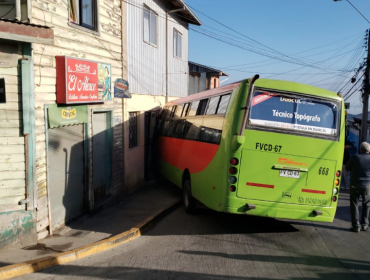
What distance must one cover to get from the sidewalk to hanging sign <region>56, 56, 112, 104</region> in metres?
2.58

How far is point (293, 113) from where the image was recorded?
6523 millimetres

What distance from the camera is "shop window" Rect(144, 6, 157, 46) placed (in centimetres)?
1191

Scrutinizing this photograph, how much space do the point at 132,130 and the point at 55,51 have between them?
15.5ft

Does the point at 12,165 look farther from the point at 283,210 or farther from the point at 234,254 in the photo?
the point at 283,210

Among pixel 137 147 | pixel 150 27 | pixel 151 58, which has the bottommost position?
pixel 137 147

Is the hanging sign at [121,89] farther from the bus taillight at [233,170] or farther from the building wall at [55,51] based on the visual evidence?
the bus taillight at [233,170]

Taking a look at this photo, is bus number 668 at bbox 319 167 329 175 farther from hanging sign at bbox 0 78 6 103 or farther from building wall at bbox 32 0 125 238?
hanging sign at bbox 0 78 6 103

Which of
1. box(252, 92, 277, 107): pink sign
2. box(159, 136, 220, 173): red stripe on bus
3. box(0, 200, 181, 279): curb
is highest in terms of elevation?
box(252, 92, 277, 107): pink sign

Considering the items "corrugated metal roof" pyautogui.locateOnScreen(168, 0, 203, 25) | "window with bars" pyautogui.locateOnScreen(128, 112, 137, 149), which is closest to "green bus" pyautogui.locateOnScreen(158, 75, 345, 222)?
"window with bars" pyautogui.locateOnScreen(128, 112, 137, 149)

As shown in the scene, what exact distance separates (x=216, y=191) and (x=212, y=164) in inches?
23.6

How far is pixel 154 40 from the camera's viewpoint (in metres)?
12.8

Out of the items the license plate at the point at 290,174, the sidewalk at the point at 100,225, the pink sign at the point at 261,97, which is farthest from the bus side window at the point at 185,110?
the license plate at the point at 290,174

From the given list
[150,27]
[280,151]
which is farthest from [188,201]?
[150,27]

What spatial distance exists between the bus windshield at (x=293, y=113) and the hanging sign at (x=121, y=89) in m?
4.29
